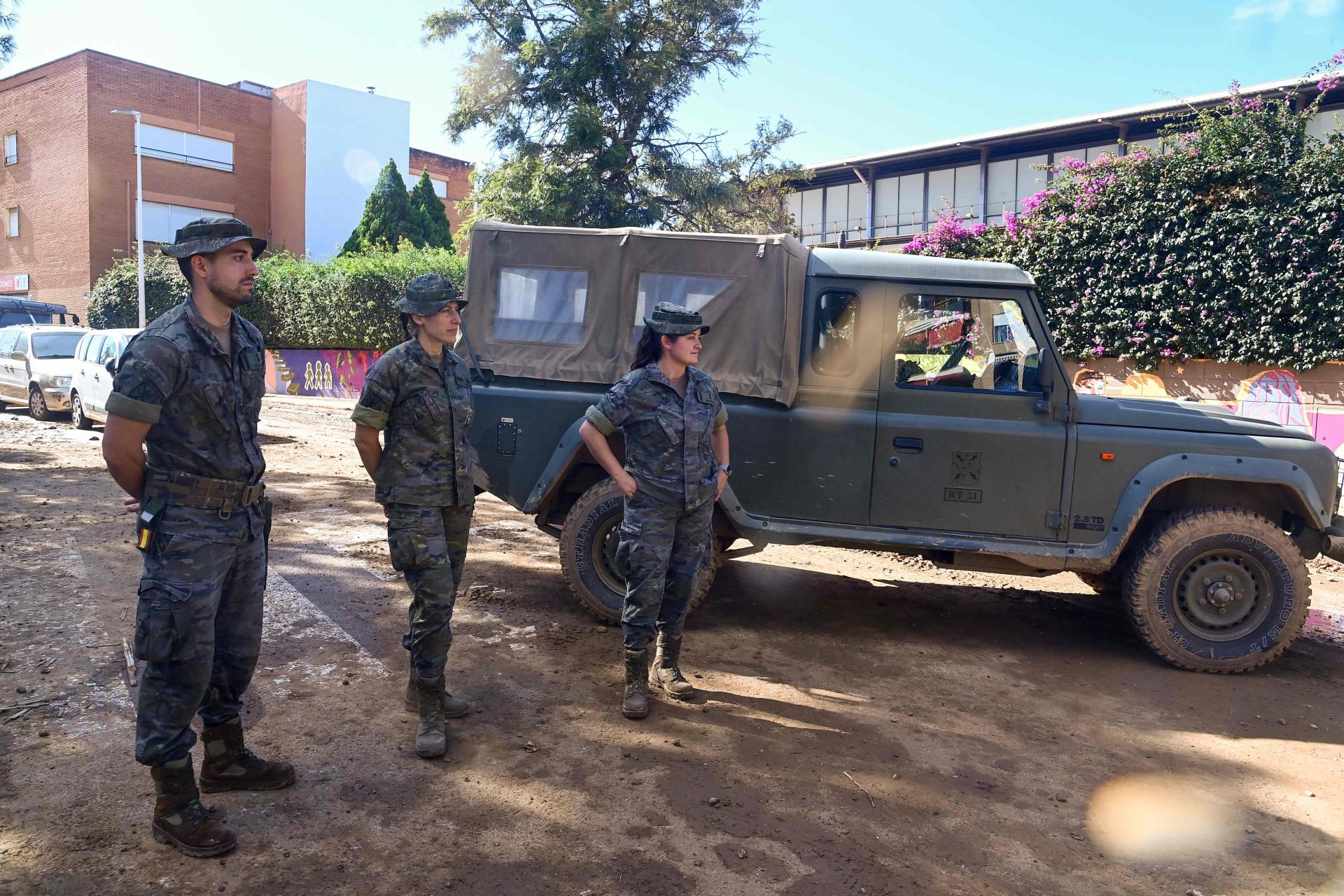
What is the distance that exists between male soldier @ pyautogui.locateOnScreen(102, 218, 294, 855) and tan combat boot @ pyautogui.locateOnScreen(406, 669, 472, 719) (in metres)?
0.99

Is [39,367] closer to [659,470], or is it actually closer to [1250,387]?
[659,470]

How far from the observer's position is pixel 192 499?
308 centimetres

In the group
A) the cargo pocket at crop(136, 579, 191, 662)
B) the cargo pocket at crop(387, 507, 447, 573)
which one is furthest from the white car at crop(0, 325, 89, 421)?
the cargo pocket at crop(136, 579, 191, 662)

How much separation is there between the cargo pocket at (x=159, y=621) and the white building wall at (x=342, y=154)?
35.4 metres

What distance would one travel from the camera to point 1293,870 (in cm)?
322

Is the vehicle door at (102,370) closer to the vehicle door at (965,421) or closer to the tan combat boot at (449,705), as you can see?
the tan combat boot at (449,705)

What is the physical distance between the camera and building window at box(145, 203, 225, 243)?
Answer: 32.5 meters

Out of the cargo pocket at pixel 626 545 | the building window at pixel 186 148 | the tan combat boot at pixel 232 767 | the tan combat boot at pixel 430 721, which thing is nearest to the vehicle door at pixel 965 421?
the cargo pocket at pixel 626 545

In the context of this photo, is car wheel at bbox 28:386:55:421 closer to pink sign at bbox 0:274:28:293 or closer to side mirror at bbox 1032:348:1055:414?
side mirror at bbox 1032:348:1055:414

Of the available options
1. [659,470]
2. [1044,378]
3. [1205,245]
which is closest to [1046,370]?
[1044,378]

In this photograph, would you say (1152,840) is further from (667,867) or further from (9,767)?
(9,767)

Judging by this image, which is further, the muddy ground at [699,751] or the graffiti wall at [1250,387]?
the graffiti wall at [1250,387]

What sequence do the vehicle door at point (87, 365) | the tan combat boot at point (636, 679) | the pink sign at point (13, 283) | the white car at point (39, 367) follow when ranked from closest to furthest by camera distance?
the tan combat boot at point (636, 679)
the vehicle door at point (87, 365)
the white car at point (39, 367)
the pink sign at point (13, 283)

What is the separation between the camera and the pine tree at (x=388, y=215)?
31047mm
